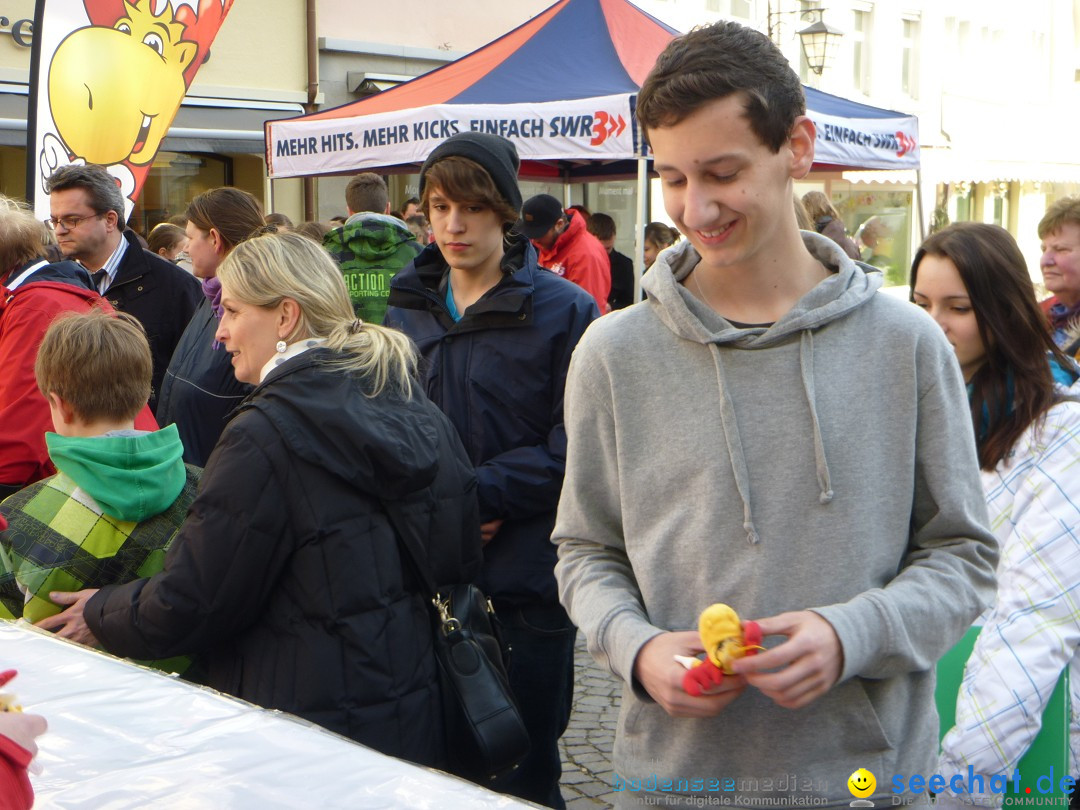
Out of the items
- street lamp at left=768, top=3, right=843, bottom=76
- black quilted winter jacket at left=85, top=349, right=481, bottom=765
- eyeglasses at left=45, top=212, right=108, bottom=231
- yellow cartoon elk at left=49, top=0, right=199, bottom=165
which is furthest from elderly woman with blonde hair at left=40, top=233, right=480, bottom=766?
street lamp at left=768, top=3, right=843, bottom=76

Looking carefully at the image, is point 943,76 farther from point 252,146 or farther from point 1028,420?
point 1028,420

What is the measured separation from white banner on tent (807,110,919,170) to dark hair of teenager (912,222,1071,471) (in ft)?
16.9

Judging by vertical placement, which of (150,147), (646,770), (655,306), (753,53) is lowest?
(646,770)

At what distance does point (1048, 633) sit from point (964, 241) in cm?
92

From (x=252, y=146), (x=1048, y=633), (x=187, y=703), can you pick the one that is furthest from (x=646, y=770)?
(x=252, y=146)

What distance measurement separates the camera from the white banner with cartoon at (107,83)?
603 centimetres

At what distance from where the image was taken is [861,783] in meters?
1.61

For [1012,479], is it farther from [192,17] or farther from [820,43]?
[820,43]

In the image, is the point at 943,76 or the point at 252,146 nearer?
the point at 252,146

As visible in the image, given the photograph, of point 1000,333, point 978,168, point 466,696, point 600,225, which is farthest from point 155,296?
point 978,168

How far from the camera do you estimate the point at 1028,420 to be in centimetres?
235

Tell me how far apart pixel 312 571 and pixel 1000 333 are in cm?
153

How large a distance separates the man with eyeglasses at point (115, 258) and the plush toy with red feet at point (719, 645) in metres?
4.00

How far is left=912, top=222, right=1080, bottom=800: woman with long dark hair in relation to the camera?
207cm
